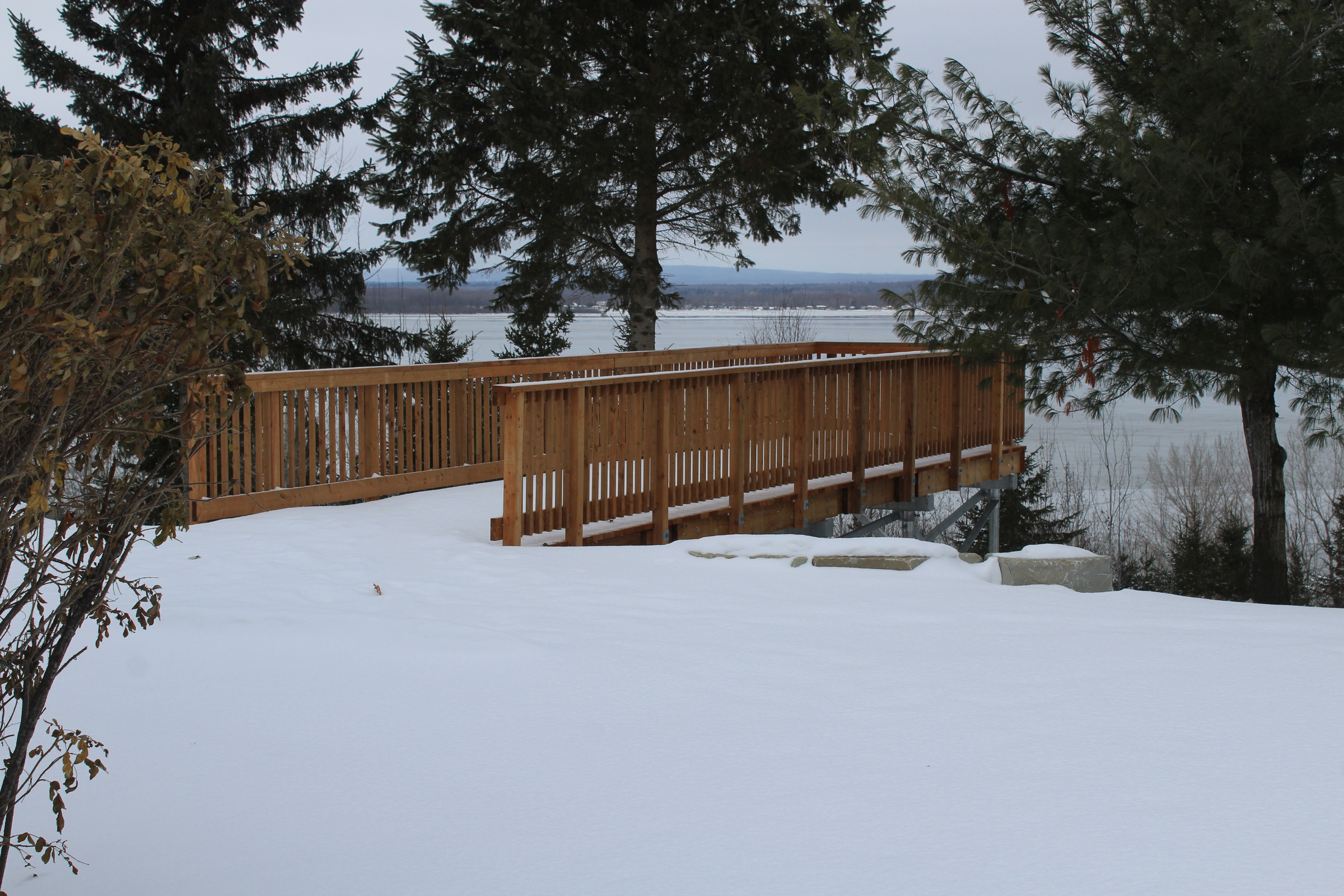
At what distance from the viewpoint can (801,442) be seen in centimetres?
932

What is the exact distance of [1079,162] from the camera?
10.1 m

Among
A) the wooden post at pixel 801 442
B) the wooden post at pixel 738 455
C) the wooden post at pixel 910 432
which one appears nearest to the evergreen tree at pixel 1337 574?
the wooden post at pixel 910 432

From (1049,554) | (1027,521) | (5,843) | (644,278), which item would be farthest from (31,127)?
(1027,521)

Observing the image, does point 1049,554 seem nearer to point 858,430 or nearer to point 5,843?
point 858,430

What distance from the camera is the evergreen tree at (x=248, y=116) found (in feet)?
49.6

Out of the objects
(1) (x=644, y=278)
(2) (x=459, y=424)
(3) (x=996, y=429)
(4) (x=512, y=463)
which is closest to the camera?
(4) (x=512, y=463)

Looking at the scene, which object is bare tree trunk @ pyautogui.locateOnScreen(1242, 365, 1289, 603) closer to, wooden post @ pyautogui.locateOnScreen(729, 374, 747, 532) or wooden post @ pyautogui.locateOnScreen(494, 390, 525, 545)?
wooden post @ pyautogui.locateOnScreen(729, 374, 747, 532)

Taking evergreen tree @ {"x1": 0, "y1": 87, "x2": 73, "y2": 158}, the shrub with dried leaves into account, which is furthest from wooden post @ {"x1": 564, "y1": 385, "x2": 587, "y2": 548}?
evergreen tree @ {"x1": 0, "y1": 87, "x2": 73, "y2": 158}

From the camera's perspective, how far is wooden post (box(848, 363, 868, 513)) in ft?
32.4

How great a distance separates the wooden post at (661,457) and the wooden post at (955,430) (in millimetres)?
4264

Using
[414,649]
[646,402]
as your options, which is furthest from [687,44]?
[414,649]

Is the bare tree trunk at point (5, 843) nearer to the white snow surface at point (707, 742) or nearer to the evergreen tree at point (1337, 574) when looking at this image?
the white snow surface at point (707, 742)

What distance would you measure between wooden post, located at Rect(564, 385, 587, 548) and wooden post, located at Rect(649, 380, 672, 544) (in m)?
0.65

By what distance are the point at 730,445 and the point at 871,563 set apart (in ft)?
8.71
